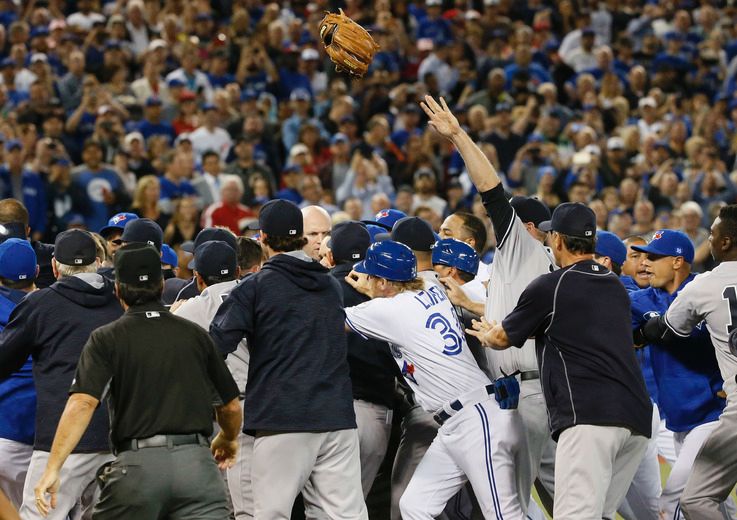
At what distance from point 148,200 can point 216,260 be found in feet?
21.2

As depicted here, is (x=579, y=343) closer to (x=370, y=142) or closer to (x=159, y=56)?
(x=370, y=142)

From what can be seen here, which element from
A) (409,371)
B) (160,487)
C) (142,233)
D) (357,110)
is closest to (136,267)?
(160,487)

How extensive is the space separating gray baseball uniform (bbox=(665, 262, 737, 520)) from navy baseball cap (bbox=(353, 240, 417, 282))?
165 centimetres

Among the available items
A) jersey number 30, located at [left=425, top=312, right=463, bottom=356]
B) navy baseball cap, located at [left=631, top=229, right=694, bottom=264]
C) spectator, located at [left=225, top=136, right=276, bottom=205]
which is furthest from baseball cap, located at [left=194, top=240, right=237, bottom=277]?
spectator, located at [left=225, top=136, right=276, bottom=205]

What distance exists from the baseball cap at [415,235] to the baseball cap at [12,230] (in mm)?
2779

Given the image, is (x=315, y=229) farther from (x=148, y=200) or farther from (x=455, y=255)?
(x=148, y=200)

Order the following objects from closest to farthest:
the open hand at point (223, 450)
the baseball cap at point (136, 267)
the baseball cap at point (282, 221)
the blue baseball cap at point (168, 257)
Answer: the baseball cap at point (136, 267)
the open hand at point (223, 450)
the baseball cap at point (282, 221)
the blue baseball cap at point (168, 257)

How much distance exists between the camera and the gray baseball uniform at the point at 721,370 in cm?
695

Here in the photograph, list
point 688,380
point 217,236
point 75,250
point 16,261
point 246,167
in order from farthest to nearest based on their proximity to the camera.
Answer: point 246,167 < point 217,236 < point 688,380 < point 16,261 < point 75,250

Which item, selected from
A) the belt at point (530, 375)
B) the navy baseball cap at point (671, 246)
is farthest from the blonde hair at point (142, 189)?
the belt at point (530, 375)

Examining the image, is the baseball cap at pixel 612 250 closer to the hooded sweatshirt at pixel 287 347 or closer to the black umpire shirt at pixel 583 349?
the black umpire shirt at pixel 583 349

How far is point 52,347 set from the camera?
6590mm

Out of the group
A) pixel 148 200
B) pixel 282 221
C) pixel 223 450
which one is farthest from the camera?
pixel 148 200

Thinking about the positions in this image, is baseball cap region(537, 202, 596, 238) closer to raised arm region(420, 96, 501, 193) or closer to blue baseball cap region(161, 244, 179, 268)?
raised arm region(420, 96, 501, 193)
